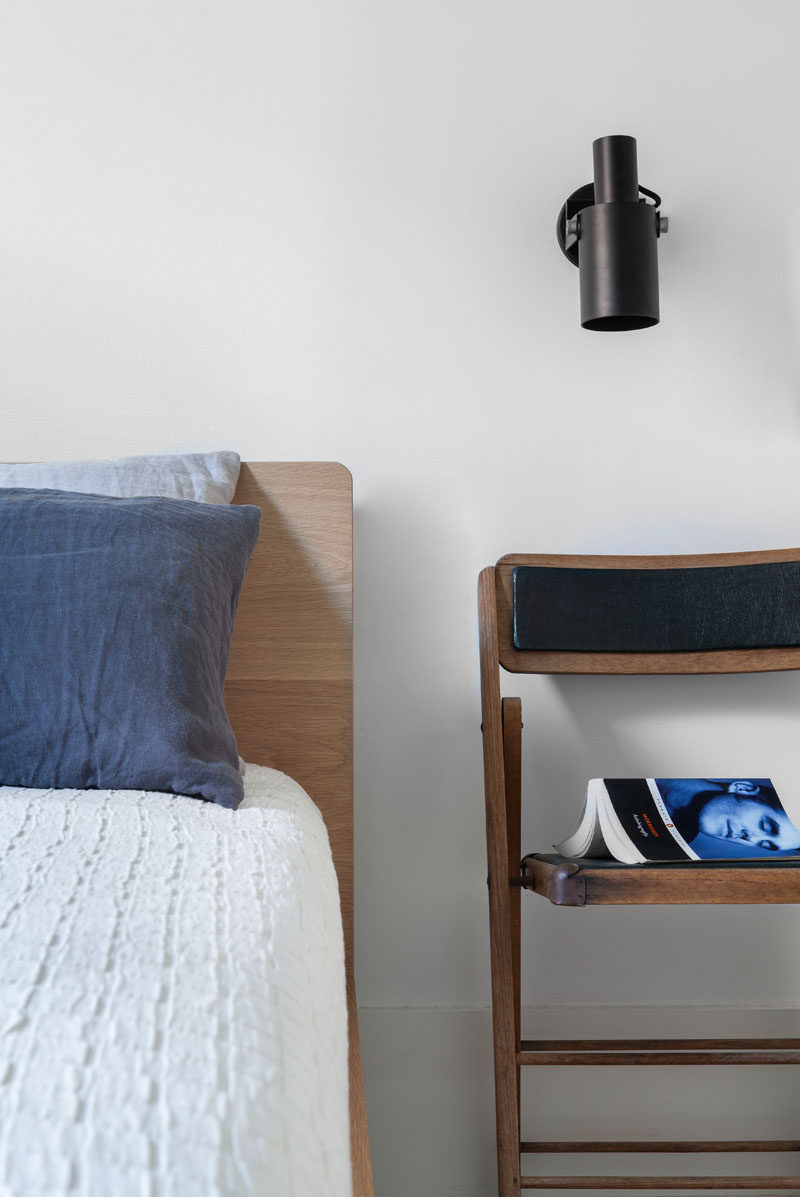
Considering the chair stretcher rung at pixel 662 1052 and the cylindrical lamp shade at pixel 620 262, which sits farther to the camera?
the cylindrical lamp shade at pixel 620 262

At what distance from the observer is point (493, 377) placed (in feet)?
4.56

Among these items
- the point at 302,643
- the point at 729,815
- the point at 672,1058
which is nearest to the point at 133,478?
the point at 302,643

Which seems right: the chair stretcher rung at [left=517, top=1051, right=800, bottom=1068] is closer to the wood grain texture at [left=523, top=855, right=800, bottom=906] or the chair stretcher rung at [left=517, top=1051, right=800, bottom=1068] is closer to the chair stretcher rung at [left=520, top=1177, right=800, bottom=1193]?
the chair stretcher rung at [left=520, top=1177, right=800, bottom=1193]

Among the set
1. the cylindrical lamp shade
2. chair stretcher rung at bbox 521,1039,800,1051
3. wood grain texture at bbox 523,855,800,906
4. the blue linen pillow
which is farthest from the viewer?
the cylindrical lamp shade

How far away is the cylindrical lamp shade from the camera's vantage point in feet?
4.09

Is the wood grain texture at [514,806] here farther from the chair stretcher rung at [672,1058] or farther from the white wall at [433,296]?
the white wall at [433,296]

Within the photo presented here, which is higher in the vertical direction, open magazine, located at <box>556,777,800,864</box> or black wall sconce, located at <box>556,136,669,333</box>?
black wall sconce, located at <box>556,136,669,333</box>

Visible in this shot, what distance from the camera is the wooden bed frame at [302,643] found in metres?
1.23

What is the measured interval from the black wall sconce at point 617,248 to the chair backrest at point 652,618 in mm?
350

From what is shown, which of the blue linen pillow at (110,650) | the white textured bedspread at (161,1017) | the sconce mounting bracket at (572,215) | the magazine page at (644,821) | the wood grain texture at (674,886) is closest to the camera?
the white textured bedspread at (161,1017)

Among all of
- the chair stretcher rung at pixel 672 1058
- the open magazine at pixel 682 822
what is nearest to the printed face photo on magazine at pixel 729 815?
the open magazine at pixel 682 822

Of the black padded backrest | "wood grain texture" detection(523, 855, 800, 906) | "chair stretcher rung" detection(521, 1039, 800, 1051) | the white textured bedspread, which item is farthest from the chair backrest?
the white textured bedspread

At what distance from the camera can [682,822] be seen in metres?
1.11

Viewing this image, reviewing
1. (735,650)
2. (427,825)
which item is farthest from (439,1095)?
(735,650)
